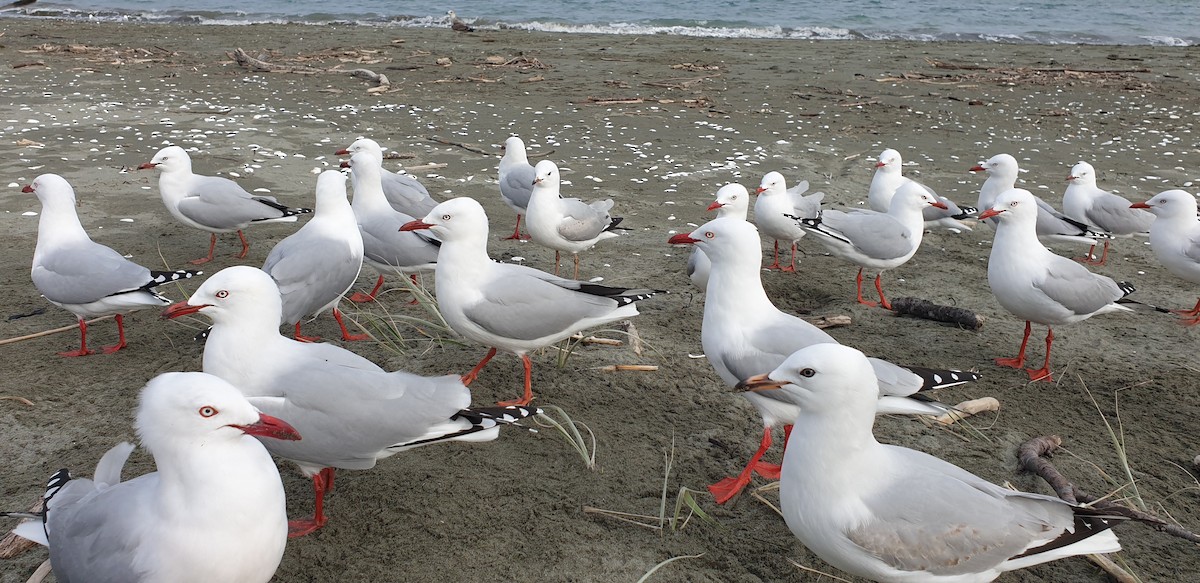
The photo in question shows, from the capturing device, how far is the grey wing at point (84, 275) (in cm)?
514

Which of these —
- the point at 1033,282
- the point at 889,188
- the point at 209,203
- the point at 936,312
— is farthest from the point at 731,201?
the point at 209,203

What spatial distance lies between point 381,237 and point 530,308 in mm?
2180

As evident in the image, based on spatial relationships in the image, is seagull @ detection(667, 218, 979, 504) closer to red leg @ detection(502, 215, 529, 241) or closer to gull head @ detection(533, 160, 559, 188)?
gull head @ detection(533, 160, 559, 188)

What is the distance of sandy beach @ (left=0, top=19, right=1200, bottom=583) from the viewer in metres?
3.62

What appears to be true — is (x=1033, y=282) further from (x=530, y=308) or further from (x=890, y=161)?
(x=530, y=308)

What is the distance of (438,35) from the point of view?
64.0 feet

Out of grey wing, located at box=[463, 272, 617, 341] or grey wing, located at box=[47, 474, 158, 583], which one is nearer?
grey wing, located at box=[47, 474, 158, 583]

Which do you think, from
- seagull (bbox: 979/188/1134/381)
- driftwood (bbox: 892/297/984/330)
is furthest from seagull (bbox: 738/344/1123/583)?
driftwood (bbox: 892/297/984/330)

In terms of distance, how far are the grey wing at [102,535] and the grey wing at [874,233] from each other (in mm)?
5094

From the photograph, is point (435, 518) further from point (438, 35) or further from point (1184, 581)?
point (438, 35)

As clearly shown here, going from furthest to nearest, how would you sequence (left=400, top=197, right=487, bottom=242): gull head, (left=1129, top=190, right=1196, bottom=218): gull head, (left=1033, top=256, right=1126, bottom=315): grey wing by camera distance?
1. (left=1129, top=190, right=1196, bottom=218): gull head
2. (left=1033, top=256, right=1126, bottom=315): grey wing
3. (left=400, top=197, right=487, bottom=242): gull head

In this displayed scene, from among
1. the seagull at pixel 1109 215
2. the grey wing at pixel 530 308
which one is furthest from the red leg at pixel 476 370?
the seagull at pixel 1109 215

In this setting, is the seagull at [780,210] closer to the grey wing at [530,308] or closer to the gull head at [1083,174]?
the gull head at [1083,174]

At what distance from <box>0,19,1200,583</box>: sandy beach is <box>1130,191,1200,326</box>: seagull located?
0.99ft
